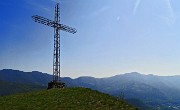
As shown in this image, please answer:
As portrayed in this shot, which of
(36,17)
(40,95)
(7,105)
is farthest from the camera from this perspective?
(36,17)

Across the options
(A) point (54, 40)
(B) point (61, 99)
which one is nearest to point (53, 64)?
(A) point (54, 40)

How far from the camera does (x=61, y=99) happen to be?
38.6 m

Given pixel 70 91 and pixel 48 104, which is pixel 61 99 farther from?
pixel 70 91

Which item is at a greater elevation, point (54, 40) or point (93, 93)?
point (54, 40)

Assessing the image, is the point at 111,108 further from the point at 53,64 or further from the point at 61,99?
the point at 53,64

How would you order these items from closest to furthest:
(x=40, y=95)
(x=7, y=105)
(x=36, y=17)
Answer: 1. (x=7, y=105)
2. (x=40, y=95)
3. (x=36, y=17)

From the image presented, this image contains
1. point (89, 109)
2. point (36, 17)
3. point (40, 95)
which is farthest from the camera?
point (36, 17)

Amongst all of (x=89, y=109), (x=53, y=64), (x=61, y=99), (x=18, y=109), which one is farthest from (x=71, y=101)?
(x=53, y=64)

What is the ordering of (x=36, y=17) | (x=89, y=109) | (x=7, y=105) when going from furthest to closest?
1. (x=36, y=17)
2. (x=7, y=105)
3. (x=89, y=109)

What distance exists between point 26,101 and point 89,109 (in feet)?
32.5

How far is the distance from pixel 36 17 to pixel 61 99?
25944 millimetres

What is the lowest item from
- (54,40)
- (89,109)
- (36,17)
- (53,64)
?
(89,109)

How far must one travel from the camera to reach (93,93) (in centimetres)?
4322

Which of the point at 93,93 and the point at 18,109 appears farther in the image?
the point at 93,93
